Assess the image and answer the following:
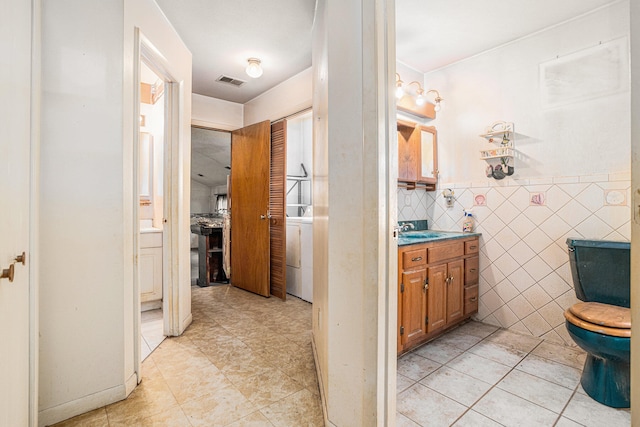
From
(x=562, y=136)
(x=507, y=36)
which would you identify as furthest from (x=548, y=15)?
(x=562, y=136)

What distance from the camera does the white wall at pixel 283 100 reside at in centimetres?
321

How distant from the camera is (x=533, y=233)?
98.9 inches

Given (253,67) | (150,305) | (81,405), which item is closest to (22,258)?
(81,405)

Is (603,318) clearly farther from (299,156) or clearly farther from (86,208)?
(299,156)

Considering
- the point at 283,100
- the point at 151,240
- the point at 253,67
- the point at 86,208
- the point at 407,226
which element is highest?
the point at 253,67

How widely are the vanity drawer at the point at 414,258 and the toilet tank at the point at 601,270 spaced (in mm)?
946

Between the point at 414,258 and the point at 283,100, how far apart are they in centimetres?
231

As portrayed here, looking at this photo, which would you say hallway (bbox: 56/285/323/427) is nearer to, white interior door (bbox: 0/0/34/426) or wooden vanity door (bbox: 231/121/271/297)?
white interior door (bbox: 0/0/34/426)

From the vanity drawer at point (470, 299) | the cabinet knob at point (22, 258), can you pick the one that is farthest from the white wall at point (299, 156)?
the cabinet knob at point (22, 258)

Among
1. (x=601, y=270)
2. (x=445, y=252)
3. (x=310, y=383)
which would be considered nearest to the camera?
(x=310, y=383)

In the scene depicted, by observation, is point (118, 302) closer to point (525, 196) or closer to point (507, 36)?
point (525, 196)

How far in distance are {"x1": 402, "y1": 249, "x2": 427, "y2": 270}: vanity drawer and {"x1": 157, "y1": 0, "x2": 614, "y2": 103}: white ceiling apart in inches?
66.9

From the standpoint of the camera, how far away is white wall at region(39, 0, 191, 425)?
147 centimetres

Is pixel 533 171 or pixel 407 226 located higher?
pixel 533 171
